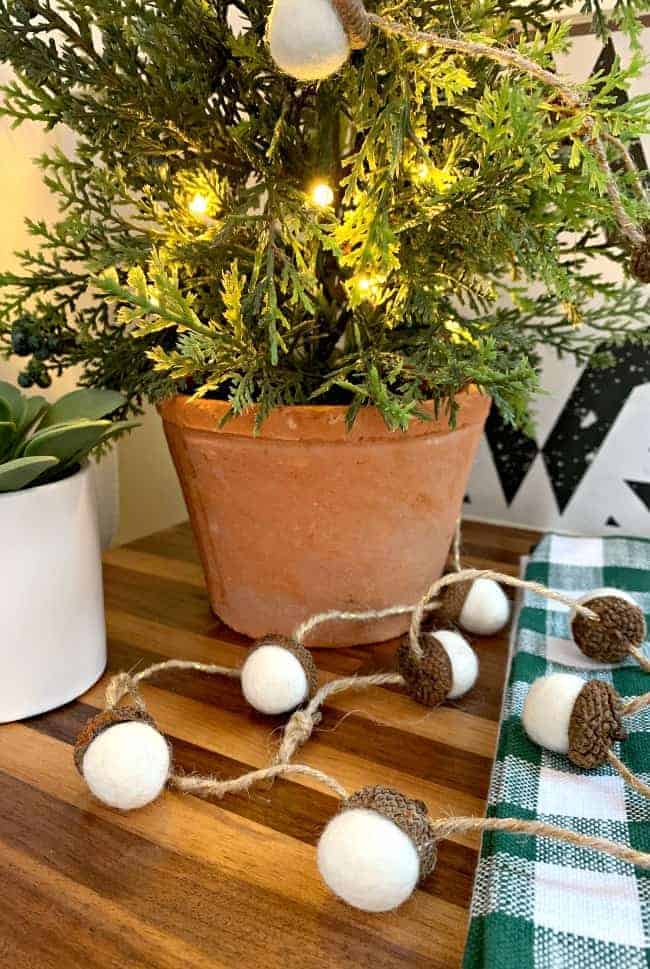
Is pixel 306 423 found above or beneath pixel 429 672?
above

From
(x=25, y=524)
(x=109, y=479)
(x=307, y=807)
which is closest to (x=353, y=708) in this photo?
(x=307, y=807)

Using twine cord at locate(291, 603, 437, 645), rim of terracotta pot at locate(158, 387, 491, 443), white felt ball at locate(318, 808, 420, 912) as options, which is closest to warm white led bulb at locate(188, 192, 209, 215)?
rim of terracotta pot at locate(158, 387, 491, 443)

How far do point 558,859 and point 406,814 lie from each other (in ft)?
0.24

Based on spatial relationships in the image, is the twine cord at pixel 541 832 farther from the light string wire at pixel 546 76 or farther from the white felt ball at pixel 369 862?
the light string wire at pixel 546 76

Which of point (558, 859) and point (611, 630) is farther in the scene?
point (611, 630)

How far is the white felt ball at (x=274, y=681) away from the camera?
0.48 meters

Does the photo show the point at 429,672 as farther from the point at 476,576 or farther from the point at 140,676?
the point at 140,676

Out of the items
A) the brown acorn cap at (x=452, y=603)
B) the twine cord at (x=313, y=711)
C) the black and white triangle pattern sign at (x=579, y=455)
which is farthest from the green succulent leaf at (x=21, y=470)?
the black and white triangle pattern sign at (x=579, y=455)

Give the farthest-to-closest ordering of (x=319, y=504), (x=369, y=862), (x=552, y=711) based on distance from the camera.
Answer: (x=319, y=504) → (x=552, y=711) → (x=369, y=862)

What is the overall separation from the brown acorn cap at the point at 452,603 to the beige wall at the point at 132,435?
40 centimetres

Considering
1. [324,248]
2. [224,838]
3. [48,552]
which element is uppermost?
[324,248]

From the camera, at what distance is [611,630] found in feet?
1.69

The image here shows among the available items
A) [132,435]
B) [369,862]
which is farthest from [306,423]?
[132,435]

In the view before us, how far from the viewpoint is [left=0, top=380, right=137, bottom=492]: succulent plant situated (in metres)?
0.44
